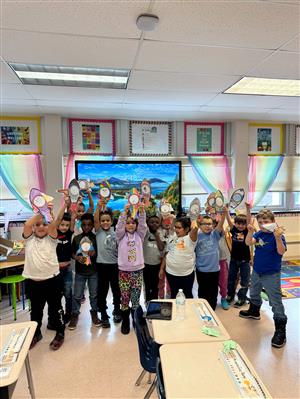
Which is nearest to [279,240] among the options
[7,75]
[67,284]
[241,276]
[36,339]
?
[241,276]

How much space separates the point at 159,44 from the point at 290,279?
3.90 metres

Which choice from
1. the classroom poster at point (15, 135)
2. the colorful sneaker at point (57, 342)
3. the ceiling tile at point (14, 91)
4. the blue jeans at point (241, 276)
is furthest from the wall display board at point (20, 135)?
the blue jeans at point (241, 276)

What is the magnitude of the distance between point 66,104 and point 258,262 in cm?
312

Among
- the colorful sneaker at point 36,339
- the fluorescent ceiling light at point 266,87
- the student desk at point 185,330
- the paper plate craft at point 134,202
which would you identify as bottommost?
the colorful sneaker at point 36,339

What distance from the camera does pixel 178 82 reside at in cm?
292

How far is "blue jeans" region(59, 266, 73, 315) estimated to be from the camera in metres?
3.04

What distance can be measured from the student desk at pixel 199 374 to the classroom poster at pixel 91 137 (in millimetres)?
3727

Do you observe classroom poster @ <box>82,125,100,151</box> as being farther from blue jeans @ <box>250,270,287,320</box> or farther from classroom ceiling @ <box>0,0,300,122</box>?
blue jeans @ <box>250,270,287,320</box>

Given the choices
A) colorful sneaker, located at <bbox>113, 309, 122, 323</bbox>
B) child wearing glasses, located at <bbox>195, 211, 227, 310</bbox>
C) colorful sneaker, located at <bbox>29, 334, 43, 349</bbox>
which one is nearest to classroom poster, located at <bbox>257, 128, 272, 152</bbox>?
child wearing glasses, located at <bbox>195, 211, 227, 310</bbox>

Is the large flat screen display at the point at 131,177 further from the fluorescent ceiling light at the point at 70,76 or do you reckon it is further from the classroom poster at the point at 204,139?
the fluorescent ceiling light at the point at 70,76

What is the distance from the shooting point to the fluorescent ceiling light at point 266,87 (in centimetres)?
294

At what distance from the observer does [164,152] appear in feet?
16.2

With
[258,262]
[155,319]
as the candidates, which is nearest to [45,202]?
[155,319]

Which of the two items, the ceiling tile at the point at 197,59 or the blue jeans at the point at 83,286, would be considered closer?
the ceiling tile at the point at 197,59
